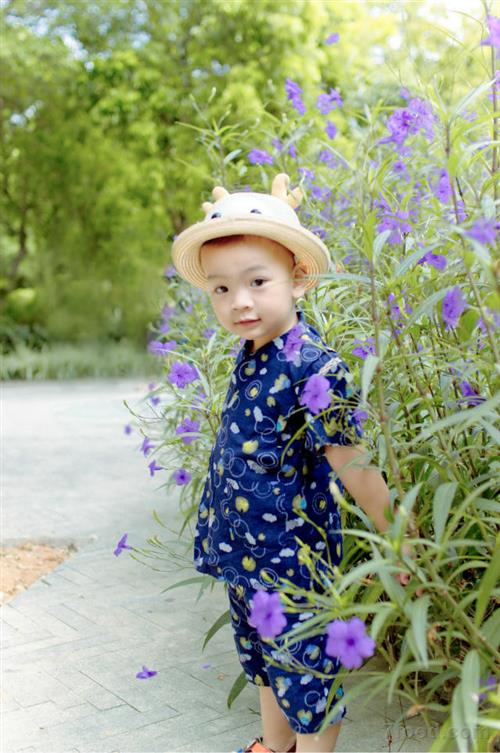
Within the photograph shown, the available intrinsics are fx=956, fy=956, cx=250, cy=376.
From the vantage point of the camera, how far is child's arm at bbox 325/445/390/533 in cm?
193

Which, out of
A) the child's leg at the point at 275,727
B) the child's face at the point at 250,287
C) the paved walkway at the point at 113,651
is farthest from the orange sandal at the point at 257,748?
the child's face at the point at 250,287

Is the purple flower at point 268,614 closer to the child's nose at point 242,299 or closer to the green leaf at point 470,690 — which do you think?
the green leaf at point 470,690

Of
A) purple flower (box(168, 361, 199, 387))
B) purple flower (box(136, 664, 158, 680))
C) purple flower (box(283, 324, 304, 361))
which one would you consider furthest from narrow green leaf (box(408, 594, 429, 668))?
purple flower (box(136, 664, 158, 680))

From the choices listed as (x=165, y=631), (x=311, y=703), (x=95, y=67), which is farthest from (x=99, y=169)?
(x=311, y=703)

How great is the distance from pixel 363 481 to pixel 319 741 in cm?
57

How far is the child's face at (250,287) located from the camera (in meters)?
2.01

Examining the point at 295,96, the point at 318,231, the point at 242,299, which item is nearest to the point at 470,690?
the point at 242,299

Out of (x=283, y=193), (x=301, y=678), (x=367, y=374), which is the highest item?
(x=283, y=193)

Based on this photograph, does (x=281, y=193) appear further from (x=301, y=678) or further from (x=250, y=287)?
(x=301, y=678)

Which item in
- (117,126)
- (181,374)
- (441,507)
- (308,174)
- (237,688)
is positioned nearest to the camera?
(441,507)

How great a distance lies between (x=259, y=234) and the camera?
2006 mm

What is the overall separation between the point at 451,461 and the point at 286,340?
441mm

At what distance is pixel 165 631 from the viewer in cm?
306

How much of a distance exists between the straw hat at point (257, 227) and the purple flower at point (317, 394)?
32cm
